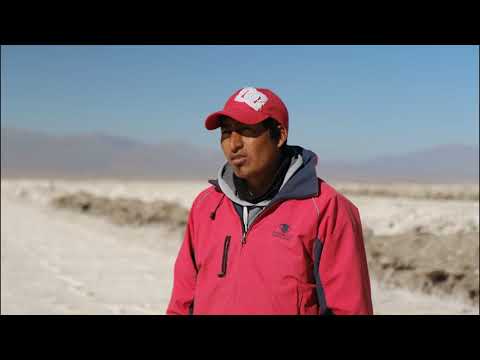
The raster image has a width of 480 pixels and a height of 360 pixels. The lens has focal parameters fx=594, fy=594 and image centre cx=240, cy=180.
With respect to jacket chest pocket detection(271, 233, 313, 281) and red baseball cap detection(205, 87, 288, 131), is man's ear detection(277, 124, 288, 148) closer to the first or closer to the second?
red baseball cap detection(205, 87, 288, 131)

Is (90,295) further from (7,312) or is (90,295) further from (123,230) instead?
(123,230)

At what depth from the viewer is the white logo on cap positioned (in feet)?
6.85

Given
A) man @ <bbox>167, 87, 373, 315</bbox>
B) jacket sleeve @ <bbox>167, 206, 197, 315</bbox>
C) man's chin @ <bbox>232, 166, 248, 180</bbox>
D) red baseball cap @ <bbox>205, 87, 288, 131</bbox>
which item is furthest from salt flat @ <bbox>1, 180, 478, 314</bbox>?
red baseball cap @ <bbox>205, 87, 288, 131</bbox>

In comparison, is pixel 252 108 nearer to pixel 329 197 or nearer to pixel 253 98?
pixel 253 98

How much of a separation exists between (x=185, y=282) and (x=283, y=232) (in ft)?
1.58

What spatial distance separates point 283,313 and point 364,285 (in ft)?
0.98

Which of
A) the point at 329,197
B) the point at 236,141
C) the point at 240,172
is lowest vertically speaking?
the point at 329,197

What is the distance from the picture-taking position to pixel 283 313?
1.98 metres

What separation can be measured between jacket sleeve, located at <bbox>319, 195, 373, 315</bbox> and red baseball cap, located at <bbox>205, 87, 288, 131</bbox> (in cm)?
39

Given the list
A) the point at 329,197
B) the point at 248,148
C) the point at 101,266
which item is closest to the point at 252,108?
the point at 248,148

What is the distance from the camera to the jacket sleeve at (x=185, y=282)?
227 centimetres

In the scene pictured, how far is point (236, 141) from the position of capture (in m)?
2.12
